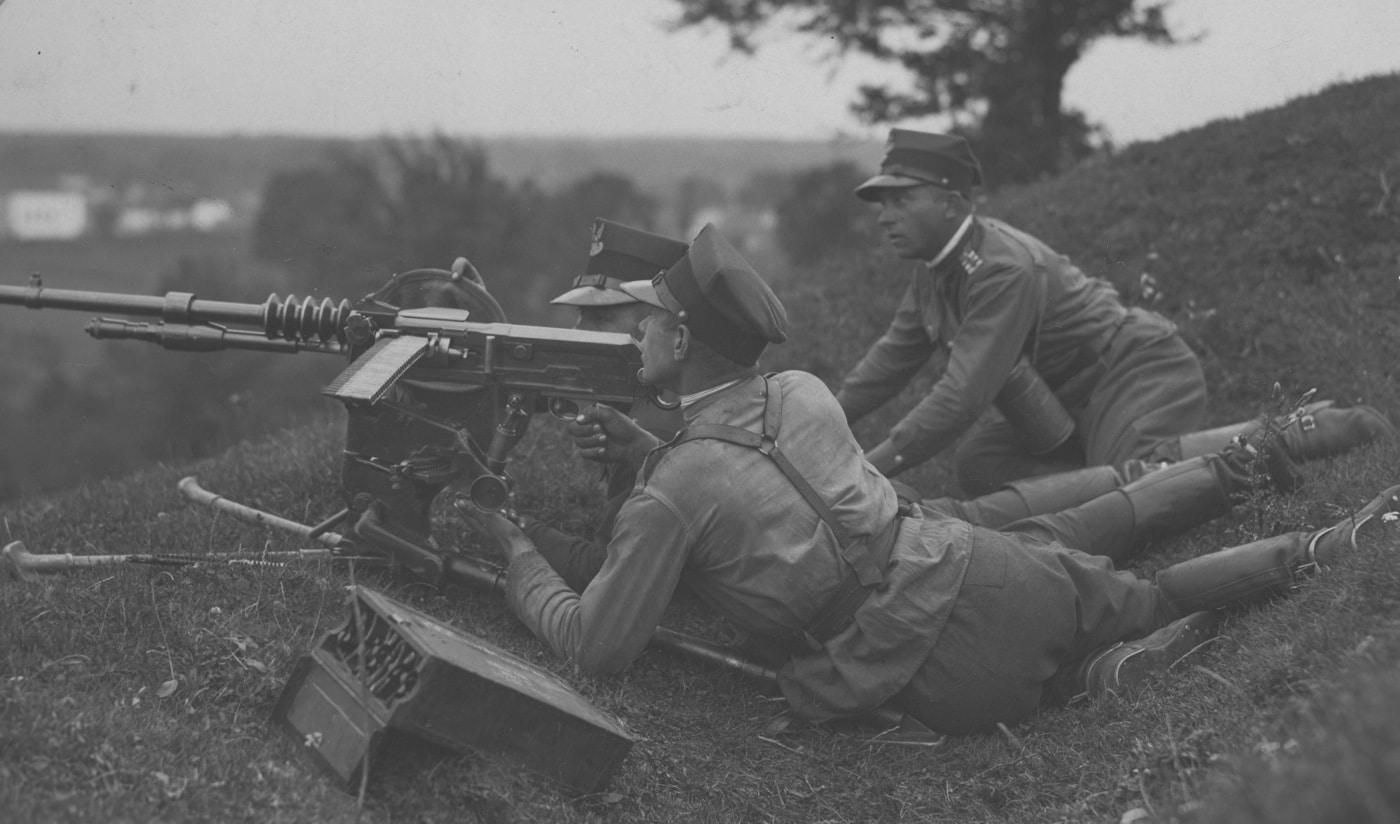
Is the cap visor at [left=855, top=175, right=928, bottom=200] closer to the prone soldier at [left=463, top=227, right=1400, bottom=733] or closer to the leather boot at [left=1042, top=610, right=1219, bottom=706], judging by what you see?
the prone soldier at [left=463, top=227, right=1400, bottom=733]

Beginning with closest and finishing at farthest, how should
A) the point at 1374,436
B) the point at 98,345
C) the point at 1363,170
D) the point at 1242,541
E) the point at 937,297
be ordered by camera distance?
the point at 1242,541
the point at 1374,436
the point at 937,297
the point at 1363,170
the point at 98,345

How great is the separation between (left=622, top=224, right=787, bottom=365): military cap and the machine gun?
0.66m

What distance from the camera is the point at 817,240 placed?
662 inches

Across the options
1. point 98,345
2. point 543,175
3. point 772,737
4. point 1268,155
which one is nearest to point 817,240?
point 543,175

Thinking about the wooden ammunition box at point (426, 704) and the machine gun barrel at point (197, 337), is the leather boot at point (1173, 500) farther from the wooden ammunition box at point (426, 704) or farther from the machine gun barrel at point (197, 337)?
the machine gun barrel at point (197, 337)

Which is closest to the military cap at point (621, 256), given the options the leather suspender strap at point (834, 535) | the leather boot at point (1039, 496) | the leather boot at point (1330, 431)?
the leather suspender strap at point (834, 535)

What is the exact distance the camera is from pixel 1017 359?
22.9 ft

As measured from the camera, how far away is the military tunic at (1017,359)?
6805mm

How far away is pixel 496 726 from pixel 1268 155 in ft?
28.6

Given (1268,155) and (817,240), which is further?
(817,240)

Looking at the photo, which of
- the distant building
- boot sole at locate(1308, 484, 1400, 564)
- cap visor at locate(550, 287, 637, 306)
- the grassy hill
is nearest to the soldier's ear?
cap visor at locate(550, 287, 637, 306)

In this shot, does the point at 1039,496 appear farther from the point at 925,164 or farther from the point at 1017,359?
the point at 925,164

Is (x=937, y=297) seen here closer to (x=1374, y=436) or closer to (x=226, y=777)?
(x=1374, y=436)

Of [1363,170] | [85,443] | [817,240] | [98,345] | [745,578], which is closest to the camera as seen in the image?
[745,578]
